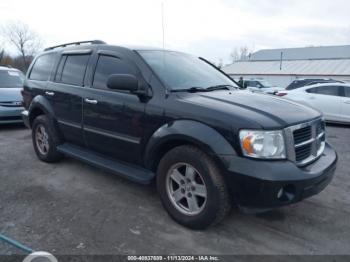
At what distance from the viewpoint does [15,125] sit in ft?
28.1

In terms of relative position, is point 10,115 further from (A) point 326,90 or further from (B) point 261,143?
(A) point 326,90

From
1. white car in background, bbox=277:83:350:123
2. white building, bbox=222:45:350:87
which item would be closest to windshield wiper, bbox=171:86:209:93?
white car in background, bbox=277:83:350:123

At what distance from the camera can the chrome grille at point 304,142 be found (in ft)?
9.25

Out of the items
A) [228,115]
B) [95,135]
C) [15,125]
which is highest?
[228,115]

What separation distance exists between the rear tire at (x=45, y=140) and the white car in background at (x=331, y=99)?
23.9 feet

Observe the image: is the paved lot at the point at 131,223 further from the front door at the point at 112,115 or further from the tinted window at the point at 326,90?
the tinted window at the point at 326,90

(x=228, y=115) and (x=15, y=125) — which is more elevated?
(x=228, y=115)

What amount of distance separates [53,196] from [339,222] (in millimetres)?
3332

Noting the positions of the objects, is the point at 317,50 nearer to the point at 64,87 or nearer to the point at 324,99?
the point at 324,99

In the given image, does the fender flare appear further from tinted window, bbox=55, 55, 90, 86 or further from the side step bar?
tinted window, bbox=55, 55, 90, 86

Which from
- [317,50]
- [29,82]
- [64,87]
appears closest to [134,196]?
[64,87]

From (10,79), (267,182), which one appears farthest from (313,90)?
(10,79)

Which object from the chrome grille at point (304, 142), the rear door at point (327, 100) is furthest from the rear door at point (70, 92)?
the rear door at point (327, 100)

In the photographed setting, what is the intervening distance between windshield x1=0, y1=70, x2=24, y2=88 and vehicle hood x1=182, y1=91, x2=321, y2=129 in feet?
23.4
